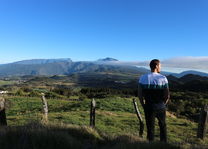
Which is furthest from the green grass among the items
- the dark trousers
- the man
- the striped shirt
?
the striped shirt

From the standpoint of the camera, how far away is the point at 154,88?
6.00 meters

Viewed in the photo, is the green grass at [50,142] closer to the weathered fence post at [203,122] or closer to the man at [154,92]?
the man at [154,92]

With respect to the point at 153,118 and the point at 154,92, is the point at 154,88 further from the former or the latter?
the point at 153,118

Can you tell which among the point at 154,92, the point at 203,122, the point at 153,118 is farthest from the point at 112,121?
the point at 154,92

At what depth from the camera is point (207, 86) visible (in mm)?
71125

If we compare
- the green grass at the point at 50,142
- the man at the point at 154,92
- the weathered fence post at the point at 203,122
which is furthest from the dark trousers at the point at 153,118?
the weathered fence post at the point at 203,122

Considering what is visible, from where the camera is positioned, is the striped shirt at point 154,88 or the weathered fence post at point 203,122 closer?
the striped shirt at point 154,88

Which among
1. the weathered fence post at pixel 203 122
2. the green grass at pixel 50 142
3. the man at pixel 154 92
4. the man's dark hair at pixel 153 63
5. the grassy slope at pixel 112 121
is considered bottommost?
the grassy slope at pixel 112 121

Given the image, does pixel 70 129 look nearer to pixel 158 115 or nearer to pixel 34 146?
pixel 34 146

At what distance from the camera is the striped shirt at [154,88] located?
5984mm

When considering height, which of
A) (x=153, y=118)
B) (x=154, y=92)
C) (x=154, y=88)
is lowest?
(x=153, y=118)

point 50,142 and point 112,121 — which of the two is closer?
point 50,142

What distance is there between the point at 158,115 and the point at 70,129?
102 inches

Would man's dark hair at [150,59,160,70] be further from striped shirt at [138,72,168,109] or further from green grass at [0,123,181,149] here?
green grass at [0,123,181,149]
